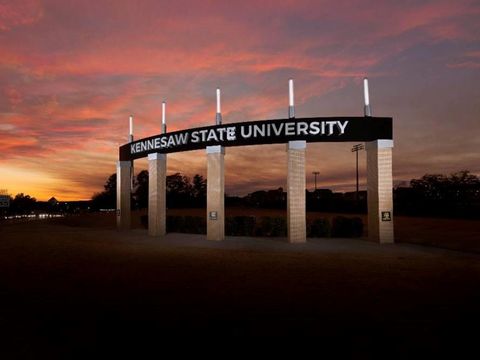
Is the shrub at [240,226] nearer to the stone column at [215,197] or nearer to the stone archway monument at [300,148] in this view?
the stone column at [215,197]

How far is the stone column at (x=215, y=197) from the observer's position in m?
19.4

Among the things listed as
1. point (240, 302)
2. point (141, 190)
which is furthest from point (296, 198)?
point (141, 190)

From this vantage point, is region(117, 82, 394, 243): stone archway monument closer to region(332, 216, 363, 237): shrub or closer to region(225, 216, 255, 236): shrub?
region(332, 216, 363, 237): shrub

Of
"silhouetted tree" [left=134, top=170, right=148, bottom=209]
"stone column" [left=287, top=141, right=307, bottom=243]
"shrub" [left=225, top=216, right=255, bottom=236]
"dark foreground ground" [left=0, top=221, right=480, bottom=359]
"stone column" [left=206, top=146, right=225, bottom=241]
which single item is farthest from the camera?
"silhouetted tree" [left=134, top=170, right=148, bottom=209]

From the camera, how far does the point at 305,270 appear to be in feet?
35.3

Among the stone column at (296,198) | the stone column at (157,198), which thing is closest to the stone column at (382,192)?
the stone column at (296,198)

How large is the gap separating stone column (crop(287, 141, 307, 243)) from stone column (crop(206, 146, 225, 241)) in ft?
11.5

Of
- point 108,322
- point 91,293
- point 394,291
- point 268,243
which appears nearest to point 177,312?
point 108,322

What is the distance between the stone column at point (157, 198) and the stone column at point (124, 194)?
11.5 feet

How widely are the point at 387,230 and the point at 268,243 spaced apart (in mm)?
5202

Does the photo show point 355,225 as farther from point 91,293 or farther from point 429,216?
point 429,216

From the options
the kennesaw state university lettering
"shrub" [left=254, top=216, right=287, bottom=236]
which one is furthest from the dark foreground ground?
"shrub" [left=254, top=216, right=287, bottom=236]

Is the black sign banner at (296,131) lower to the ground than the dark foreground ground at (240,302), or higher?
higher

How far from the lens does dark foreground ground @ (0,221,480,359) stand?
5.33 meters
